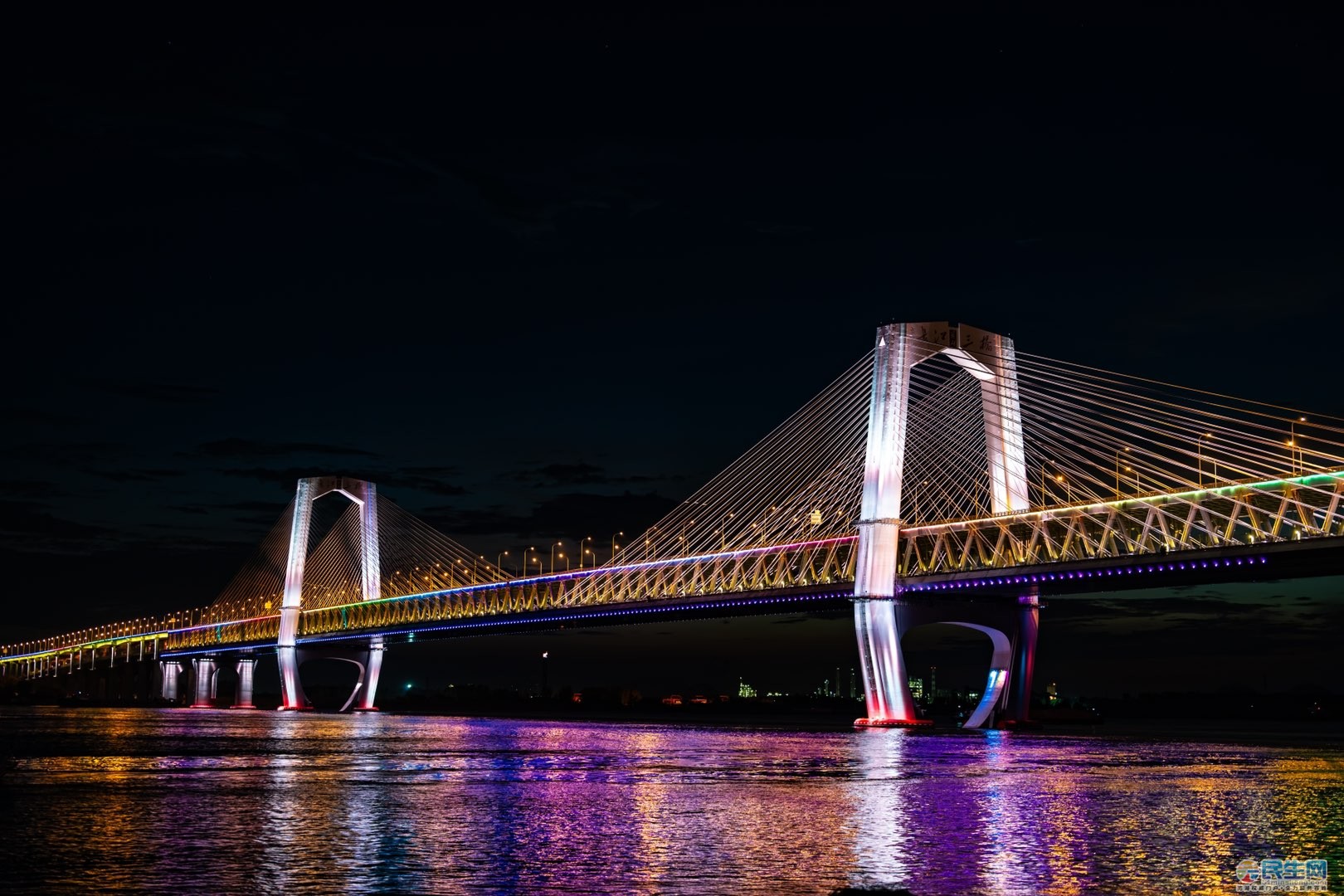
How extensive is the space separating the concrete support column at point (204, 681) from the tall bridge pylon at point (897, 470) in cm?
10691

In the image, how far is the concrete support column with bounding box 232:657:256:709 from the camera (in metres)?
151

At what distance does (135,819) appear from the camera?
80.9ft

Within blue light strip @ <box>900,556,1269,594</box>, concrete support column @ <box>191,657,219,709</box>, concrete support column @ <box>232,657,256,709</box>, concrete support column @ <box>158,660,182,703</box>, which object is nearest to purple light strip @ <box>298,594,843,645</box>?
blue light strip @ <box>900,556,1269,594</box>

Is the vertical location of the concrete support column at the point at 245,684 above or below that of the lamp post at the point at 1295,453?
below

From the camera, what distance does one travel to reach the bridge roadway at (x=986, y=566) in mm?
54375

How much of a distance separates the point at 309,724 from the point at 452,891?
2930 inches

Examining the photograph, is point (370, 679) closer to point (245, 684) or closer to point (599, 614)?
point (245, 684)

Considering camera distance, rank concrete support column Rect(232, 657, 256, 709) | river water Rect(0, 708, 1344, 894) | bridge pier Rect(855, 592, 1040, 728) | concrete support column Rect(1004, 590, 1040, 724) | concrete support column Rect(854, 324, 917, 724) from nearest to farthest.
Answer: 1. river water Rect(0, 708, 1344, 894)
2. concrete support column Rect(854, 324, 917, 724)
3. bridge pier Rect(855, 592, 1040, 728)
4. concrete support column Rect(1004, 590, 1040, 724)
5. concrete support column Rect(232, 657, 256, 709)

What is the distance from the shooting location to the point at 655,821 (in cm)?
2430

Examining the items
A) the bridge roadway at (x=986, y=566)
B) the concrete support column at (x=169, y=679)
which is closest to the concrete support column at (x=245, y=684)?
the concrete support column at (x=169, y=679)

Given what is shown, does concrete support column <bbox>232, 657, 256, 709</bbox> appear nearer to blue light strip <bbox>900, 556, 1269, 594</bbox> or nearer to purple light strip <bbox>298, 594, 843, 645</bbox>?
purple light strip <bbox>298, 594, 843, 645</bbox>

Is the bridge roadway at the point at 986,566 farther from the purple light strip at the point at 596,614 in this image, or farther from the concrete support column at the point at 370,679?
the concrete support column at the point at 370,679

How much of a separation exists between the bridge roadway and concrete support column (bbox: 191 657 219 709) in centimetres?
5300

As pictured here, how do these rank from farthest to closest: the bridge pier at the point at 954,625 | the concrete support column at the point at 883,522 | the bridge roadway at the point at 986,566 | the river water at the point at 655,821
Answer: the bridge pier at the point at 954,625 → the concrete support column at the point at 883,522 → the bridge roadway at the point at 986,566 → the river water at the point at 655,821
